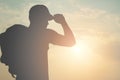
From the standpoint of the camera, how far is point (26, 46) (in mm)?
7641

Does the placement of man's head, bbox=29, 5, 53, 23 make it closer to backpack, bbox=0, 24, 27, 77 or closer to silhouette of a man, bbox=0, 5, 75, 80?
silhouette of a man, bbox=0, 5, 75, 80

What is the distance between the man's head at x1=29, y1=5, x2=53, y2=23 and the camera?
7719 millimetres

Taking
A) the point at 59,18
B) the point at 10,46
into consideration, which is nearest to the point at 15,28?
the point at 10,46

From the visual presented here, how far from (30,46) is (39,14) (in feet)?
2.37

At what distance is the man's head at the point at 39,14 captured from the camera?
7.72m

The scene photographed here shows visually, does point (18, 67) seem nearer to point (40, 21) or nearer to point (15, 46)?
point (15, 46)

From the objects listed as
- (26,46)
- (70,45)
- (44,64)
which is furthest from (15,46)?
(70,45)

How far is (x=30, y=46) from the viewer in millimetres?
7660

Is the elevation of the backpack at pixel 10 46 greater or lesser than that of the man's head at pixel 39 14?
lesser

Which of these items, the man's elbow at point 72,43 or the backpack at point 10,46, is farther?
the man's elbow at point 72,43

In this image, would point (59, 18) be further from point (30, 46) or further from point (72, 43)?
point (30, 46)

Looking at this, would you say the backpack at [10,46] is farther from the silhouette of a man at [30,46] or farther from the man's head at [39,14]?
the man's head at [39,14]

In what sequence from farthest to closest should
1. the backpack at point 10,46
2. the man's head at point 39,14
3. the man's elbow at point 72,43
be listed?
the man's elbow at point 72,43 < the man's head at point 39,14 < the backpack at point 10,46

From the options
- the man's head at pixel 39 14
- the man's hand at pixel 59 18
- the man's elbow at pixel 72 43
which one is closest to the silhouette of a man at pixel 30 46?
the man's head at pixel 39 14
